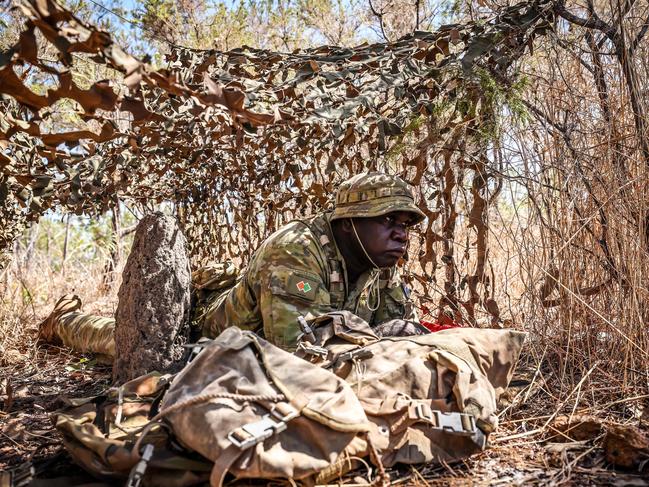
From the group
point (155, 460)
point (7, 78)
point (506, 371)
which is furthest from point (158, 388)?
point (506, 371)

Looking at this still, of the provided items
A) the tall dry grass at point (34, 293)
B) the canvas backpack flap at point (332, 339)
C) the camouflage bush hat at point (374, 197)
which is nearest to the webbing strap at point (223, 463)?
the canvas backpack flap at point (332, 339)

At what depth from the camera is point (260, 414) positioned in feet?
5.51

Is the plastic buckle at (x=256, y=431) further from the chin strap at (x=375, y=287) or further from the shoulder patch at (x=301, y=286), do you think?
the chin strap at (x=375, y=287)

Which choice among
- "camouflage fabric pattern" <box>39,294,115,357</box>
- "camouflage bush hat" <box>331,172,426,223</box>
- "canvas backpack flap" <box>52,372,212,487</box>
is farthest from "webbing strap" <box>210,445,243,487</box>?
"camouflage fabric pattern" <box>39,294,115,357</box>

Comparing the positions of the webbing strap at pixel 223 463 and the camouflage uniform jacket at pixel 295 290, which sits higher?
the camouflage uniform jacket at pixel 295 290

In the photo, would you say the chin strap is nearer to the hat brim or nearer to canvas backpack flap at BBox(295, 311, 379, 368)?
the hat brim

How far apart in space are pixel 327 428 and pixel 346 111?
57.3 inches

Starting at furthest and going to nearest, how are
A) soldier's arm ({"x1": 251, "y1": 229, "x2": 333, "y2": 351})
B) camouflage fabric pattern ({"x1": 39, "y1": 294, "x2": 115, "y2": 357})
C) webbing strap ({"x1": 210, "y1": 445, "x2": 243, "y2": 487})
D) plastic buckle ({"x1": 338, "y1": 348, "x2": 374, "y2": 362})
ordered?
camouflage fabric pattern ({"x1": 39, "y1": 294, "x2": 115, "y2": 357}) < soldier's arm ({"x1": 251, "y1": 229, "x2": 333, "y2": 351}) < plastic buckle ({"x1": 338, "y1": 348, "x2": 374, "y2": 362}) < webbing strap ({"x1": 210, "y1": 445, "x2": 243, "y2": 487})

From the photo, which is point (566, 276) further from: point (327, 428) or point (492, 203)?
point (327, 428)

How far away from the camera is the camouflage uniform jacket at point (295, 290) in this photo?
9.04 ft

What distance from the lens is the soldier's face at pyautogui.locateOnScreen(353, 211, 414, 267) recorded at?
307 centimetres

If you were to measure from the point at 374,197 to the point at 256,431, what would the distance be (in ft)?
5.65

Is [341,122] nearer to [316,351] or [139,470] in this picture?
[316,351]

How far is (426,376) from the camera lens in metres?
2.04
